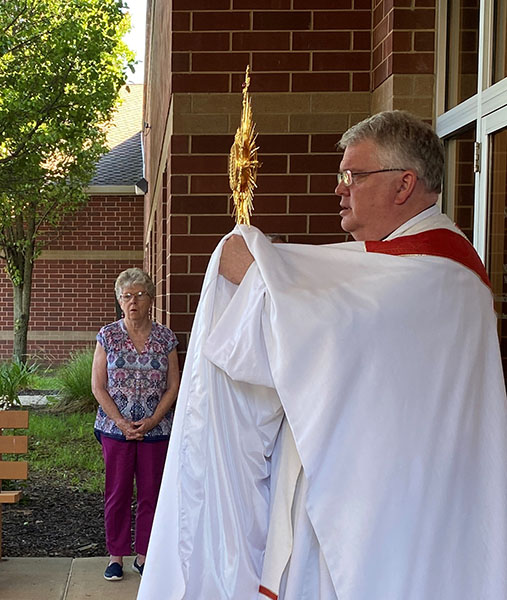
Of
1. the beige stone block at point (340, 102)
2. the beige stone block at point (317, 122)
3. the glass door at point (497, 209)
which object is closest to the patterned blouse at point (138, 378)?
the beige stone block at point (317, 122)

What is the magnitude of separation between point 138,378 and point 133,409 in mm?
197

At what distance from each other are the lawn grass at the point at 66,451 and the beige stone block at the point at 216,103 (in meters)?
4.07

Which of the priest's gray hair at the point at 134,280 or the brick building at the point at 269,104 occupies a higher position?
the brick building at the point at 269,104

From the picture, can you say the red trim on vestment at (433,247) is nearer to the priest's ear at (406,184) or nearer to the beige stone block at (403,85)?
the priest's ear at (406,184)

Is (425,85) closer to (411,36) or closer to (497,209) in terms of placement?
(411,36)

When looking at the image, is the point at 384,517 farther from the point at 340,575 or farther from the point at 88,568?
the point at 88,568

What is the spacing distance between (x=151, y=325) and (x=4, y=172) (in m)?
7.30

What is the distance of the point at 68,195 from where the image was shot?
13.8 m

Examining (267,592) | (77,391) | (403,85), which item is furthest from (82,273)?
(267,592)

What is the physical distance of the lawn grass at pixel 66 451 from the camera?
331 inches

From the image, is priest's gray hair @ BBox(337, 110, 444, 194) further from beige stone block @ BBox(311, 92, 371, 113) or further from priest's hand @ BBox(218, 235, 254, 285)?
beige stone block @ BBox(311, 92, 371, 113)

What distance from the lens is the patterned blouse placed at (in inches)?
213

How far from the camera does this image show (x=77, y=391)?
38.4ft

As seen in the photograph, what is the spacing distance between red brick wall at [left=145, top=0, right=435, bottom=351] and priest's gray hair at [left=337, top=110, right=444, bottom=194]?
285 centimetres
